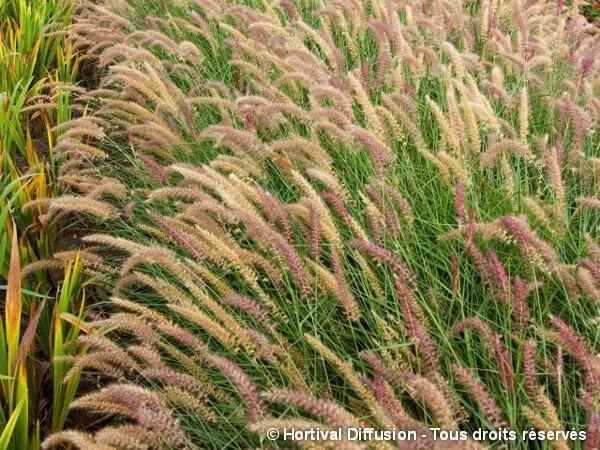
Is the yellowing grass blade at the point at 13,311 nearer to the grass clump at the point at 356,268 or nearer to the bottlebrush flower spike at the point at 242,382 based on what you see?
the grass clump at the point at 356,268

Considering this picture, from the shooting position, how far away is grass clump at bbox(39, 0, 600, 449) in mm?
1587

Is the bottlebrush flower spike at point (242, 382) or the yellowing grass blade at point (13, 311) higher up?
the bottlebrush flower spike at point (242, 382)

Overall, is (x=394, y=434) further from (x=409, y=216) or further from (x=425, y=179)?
(x=425, y=179)

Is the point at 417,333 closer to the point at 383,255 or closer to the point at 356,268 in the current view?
the point at 383,255

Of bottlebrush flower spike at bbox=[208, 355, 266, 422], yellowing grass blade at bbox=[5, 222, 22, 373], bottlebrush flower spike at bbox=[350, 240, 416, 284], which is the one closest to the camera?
bottlebrush flower spike at bbox=[208, 355, 266, 422]

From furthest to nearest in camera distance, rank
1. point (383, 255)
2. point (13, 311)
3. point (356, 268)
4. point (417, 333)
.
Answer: point (356, 268), point (13, 311), point (383, 255), point (417, 333)

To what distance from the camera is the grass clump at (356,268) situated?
1.59 meters

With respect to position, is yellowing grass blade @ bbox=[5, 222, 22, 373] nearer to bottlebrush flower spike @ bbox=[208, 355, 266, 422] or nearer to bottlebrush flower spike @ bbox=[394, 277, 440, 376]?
bottlebrush flower spike @ bbox=[208, 355, 266, 422]

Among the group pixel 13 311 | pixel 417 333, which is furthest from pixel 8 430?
pixel 417 333

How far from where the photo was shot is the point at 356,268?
2195 millimetres

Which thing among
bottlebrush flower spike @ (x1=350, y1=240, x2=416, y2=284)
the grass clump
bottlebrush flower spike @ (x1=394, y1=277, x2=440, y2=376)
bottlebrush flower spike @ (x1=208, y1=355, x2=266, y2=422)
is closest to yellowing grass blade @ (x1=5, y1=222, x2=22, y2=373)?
the grass clump

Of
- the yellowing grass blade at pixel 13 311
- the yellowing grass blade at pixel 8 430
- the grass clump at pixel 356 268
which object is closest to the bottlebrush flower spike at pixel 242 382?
the grass clump at pixel 356 268

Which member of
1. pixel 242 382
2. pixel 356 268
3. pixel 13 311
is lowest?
pixel 356 268

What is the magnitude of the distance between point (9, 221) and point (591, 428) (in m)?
2.47
